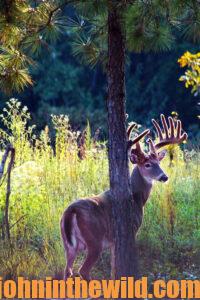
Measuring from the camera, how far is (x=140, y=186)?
32.5 feet

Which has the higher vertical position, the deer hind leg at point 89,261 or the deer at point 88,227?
the deer at point 88,227

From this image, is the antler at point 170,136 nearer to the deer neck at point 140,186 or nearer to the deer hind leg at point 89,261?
the deer neck at point 140,186

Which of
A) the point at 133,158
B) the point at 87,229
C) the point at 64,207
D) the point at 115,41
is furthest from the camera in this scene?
the point at 64,207

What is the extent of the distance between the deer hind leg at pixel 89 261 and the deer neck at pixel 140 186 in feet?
3.76

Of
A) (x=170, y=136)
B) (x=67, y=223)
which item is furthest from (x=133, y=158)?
(x=67, y=223)

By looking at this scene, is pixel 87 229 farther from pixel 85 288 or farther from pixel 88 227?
pixel 85 288

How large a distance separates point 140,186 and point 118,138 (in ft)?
5.41

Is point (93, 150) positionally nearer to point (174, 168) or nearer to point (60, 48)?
point (174, 168)

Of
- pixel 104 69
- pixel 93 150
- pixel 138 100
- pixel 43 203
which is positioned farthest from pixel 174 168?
pixel 138 100

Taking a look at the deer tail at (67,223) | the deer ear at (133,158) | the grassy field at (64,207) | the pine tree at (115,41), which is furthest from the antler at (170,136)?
the deer tail at (67,223)

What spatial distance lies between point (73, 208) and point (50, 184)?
2.67 m

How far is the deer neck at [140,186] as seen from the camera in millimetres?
9820

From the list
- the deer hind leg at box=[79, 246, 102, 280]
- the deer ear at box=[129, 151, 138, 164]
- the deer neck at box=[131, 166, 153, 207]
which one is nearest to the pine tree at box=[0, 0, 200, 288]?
the deer hind leg at box=[79, 246, 102, 280]

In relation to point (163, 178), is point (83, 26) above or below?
above
